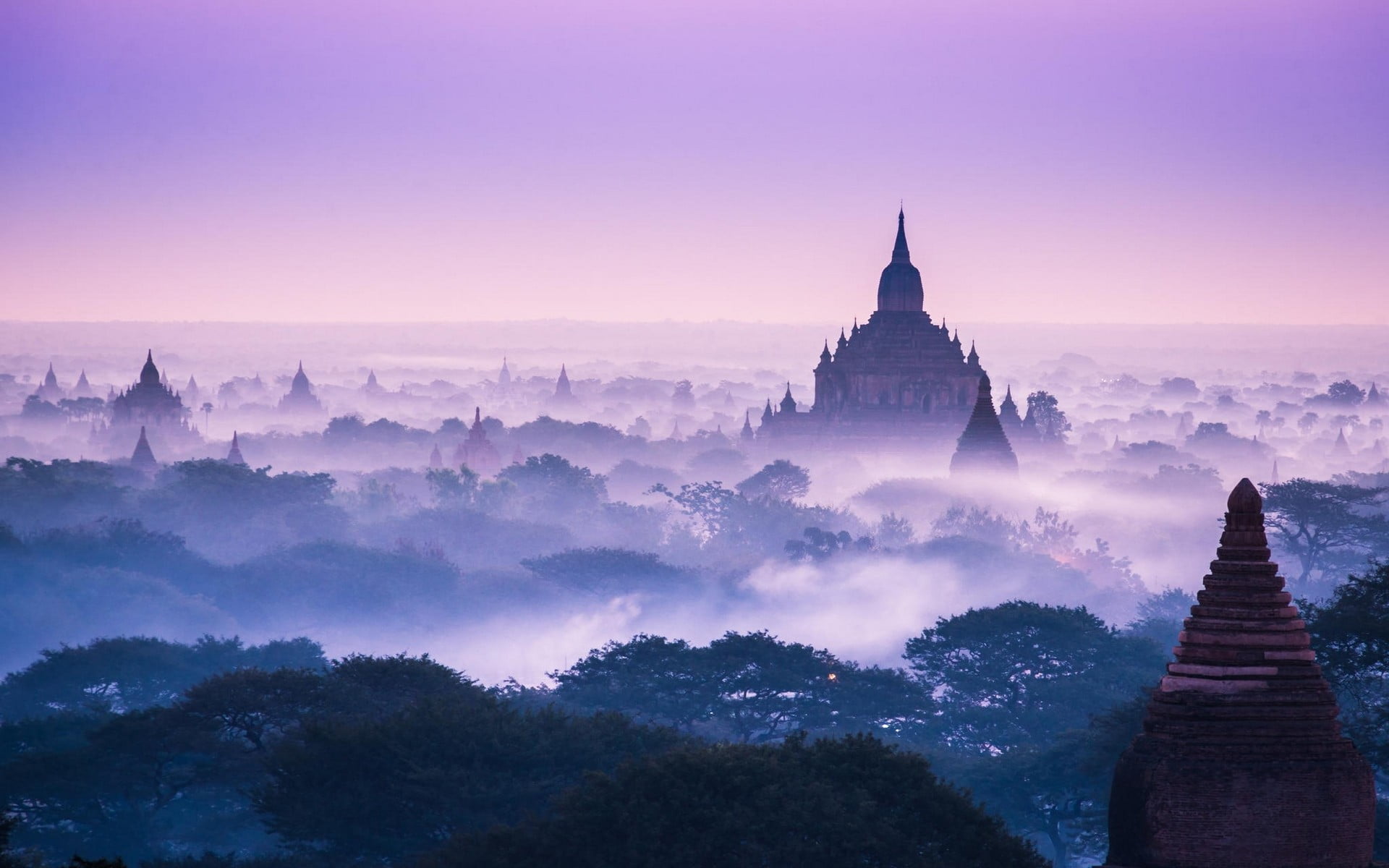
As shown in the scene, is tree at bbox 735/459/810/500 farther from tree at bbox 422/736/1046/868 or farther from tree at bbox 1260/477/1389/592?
tree at bbox 422/736/1046/868

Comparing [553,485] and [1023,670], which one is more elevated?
[1023,670]

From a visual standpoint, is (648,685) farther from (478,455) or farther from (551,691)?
(478,455)

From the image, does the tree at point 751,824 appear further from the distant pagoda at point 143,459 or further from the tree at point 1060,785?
the distant pagoda at point 143,459

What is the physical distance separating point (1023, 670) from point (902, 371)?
84.9 meters

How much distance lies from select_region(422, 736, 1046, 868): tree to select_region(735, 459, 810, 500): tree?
12130 cm

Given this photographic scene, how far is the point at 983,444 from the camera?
13588 centimetres

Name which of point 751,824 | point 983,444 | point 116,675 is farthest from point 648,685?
point 983,444

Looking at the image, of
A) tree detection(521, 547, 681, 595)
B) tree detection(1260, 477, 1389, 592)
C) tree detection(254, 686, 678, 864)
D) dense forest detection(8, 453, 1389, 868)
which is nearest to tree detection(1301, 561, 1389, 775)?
dense forest detection(8, 453, 1389, 868)

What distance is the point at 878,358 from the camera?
151 meters

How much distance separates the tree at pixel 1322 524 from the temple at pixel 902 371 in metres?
39.3

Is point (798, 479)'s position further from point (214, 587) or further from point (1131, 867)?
point (1131, 867)

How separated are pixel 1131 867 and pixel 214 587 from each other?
90441 millimetres

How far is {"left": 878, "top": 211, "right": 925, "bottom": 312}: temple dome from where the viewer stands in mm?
150625

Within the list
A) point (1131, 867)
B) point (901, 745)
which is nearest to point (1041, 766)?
point (901, 745)
